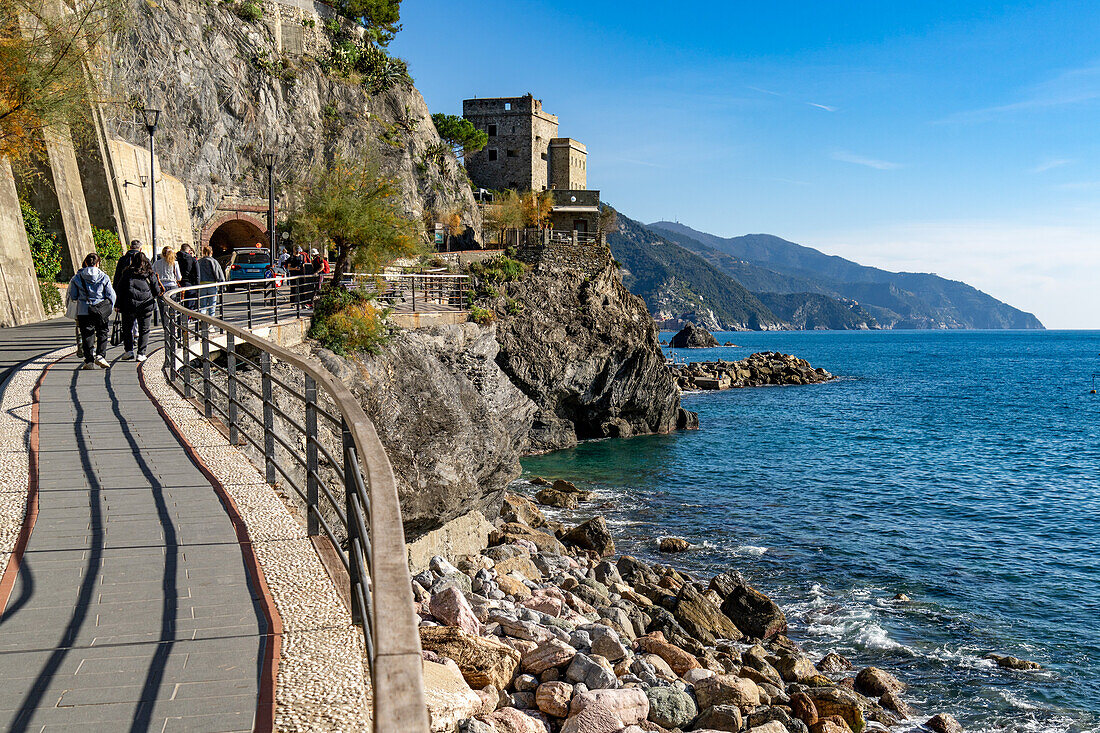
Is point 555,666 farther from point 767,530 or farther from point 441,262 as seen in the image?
point 441,262

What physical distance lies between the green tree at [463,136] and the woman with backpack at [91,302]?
61.0 meters

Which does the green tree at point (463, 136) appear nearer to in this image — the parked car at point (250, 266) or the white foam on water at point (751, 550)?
the parked car at point (250, 266)

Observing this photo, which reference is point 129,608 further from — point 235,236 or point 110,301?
point 235,236

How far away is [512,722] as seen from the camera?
→ 706cm

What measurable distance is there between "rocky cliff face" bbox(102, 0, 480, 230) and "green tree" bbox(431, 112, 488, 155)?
702 cm

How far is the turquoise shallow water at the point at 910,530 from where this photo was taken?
15.5 meters

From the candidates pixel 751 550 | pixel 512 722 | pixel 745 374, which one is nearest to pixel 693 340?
pixel 745 374

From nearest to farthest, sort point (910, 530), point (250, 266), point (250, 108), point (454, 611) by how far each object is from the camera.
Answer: point (454, 611) → point (910, 530) → point (250, 266) → point (250, 108)

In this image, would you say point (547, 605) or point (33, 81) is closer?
point (547, 605)

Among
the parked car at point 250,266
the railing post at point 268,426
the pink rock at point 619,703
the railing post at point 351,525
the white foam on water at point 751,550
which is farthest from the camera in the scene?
the parked car at point 250,266

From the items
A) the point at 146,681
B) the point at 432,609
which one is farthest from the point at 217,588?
the point at 432,609

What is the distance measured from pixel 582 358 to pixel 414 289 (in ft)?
62.2

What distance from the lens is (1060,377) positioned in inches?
3920

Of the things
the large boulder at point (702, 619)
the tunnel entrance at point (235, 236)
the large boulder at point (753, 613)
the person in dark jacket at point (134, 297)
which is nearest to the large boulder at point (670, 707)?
the large boulder at point (702, 619)
